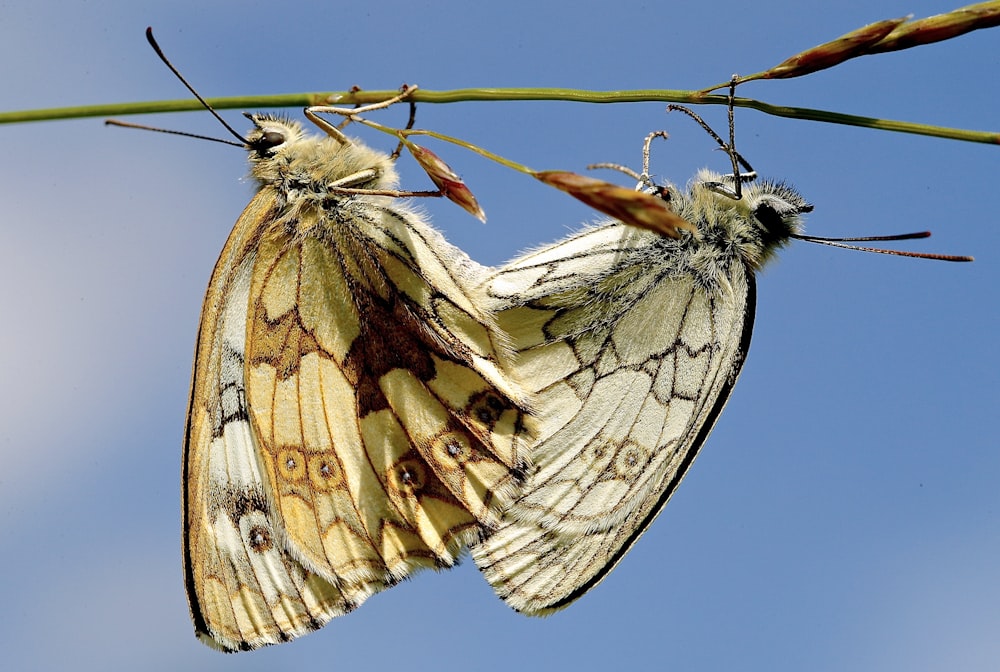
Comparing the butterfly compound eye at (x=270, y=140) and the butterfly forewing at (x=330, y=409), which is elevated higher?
the butterfly compound eye at (x=270, y=140)

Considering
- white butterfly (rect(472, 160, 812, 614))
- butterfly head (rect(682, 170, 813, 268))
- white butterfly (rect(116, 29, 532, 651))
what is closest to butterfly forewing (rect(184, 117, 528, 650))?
white butterfly (rect(116, 29, 532, 651))

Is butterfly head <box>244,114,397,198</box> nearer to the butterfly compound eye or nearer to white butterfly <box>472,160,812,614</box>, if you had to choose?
the butterfly compound eye

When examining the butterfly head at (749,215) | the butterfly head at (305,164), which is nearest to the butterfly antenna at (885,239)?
the butterfly head at (749,215)

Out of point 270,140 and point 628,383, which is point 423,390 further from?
point 270,140

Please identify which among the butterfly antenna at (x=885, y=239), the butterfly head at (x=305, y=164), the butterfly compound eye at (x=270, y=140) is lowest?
the butterfly antenna at (x=885, y=239)

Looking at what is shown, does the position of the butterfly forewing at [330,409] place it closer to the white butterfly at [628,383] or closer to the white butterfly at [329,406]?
the white butterfly at [329,406]

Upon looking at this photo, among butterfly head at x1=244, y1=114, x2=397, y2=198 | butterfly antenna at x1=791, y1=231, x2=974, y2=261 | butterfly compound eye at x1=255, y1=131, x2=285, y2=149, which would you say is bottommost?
butterfly antenna at x1=791, y1=231, x2=974, y2=261
